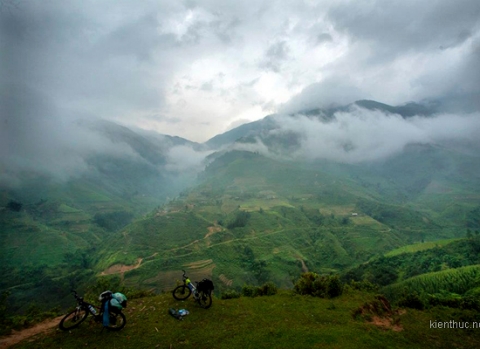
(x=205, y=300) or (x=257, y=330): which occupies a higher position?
(x=205, y=300)

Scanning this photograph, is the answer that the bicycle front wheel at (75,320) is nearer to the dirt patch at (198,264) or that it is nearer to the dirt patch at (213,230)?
the dirt patch at (198,264)

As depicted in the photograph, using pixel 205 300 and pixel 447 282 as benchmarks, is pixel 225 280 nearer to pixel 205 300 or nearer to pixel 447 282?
pixel 447 282

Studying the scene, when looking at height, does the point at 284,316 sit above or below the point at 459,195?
above

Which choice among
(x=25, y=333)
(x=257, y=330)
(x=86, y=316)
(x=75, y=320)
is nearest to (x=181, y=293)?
(x=86, y=316)

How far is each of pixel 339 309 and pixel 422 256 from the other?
66980mm

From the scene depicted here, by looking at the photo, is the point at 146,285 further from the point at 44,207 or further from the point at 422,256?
the point at 44,207

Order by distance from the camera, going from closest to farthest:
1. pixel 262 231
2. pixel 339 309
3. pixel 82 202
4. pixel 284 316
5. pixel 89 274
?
pixel 284 316 < pixel 339 309 < pixel 89 274 < pixel 262 231 < pixel 82 202

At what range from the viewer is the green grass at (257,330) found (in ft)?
34.2

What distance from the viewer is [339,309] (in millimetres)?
14688

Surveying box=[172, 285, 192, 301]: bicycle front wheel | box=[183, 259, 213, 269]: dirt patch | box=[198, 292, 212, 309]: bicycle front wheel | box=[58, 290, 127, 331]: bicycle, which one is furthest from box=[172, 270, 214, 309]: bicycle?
box=[183, 259, 213, 269]: dirt patch

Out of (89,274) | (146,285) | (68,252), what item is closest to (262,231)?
(146,285)

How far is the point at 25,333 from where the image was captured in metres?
12.0

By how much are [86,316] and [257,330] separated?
8.02 meters

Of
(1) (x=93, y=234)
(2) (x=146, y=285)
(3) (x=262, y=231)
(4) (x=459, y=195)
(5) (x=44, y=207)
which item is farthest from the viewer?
(4) (x=459, y=195)
